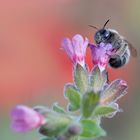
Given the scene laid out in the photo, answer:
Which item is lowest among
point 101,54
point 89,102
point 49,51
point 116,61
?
point 89,102

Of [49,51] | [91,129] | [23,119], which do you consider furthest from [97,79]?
[49,51]

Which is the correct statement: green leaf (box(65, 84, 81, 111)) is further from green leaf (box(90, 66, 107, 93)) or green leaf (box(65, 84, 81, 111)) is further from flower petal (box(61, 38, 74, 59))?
flower petal (box(61, 38, 74, 59))

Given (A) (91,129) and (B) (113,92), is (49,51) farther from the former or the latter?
(A) (91,129)

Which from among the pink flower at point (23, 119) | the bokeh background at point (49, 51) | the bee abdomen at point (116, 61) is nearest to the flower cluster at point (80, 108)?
the pink flower at point (23, 119)

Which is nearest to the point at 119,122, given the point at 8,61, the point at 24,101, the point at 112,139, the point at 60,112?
the point at 112,139

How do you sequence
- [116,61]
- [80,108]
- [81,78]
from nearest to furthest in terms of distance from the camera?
1. [80,108]
2. [81,78]
3. [116,61]

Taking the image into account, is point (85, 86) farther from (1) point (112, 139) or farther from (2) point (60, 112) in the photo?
(1) point (112, 139)

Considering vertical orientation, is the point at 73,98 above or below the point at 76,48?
below
